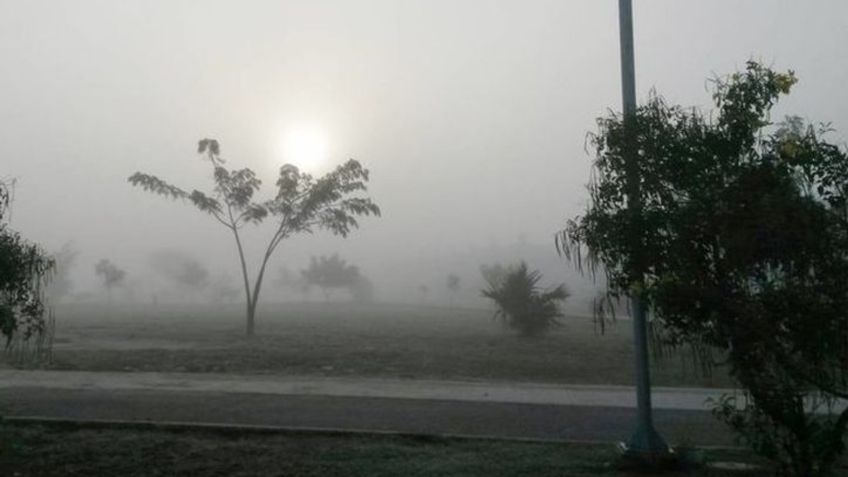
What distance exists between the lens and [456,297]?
10869cm

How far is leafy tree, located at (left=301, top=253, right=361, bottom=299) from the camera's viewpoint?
9656cm

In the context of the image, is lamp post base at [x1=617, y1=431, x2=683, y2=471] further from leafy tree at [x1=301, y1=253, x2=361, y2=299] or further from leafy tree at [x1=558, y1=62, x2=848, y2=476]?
leafy tree at [x1=301, y1=253, x2=361, y2=299]

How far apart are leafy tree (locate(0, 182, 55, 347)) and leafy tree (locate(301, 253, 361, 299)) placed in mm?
88047

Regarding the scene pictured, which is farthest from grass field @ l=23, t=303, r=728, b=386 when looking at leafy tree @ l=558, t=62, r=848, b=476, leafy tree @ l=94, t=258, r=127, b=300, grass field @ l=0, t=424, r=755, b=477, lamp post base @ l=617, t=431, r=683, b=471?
leafy tree @ l=94, t=258, r=127, b=300

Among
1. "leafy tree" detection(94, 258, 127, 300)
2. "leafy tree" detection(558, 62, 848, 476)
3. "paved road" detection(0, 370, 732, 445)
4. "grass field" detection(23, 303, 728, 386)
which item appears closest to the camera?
"leafy tree" detection(558, 62, 848, 476)

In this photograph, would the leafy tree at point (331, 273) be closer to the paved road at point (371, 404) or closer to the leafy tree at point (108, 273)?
the leafy tree at point (108, 273)

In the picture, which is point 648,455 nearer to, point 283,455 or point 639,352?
point 639,352

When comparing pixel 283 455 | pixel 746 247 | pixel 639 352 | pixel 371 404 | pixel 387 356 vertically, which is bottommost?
pixel 283 455

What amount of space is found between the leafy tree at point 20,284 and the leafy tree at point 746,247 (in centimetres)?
533

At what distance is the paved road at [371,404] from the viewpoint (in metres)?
9.84

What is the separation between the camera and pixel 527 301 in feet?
81.5

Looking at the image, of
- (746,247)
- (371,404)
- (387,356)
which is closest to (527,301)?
(387,356)

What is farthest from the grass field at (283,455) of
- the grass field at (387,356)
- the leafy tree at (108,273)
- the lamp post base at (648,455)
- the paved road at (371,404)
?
the leafy tree at (108,273)

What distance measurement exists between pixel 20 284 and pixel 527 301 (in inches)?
720
